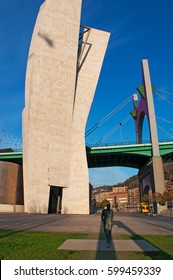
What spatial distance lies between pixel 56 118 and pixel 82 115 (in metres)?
5.13

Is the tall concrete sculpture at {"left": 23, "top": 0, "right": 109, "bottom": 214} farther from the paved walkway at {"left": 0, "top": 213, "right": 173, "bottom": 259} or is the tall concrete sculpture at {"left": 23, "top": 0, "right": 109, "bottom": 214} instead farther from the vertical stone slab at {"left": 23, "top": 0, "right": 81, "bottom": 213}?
the paved walkway at {"left": 0, "top": 213, "right": 173, "bottom": 259}

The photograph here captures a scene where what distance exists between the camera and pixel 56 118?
1668 inches

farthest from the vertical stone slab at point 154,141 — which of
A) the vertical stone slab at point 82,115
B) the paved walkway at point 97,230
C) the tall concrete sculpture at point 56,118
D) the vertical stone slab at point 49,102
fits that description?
the paved walkway at point 97,230

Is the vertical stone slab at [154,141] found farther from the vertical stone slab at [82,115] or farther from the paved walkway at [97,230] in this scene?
the paved walkway at [97,230]

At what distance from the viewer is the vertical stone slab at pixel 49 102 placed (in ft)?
130

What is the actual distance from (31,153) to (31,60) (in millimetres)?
15456

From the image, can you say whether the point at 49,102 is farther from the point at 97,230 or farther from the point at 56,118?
the point at 97,230

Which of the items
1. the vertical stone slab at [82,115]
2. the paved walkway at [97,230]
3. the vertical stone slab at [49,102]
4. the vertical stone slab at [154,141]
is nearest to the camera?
the paved walkway at [97,230]

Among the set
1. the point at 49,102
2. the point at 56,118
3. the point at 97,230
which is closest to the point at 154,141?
the point at 56,118

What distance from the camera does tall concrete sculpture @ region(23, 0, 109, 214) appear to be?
3991 centimetres

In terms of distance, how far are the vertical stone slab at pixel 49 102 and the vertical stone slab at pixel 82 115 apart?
4.57 ft

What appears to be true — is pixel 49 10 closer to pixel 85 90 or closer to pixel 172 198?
pixel 85 90

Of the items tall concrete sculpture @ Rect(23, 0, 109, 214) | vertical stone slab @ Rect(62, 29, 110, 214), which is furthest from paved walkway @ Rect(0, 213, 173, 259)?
vertical stone slab @ Rect(62, 29, 110, 214)
